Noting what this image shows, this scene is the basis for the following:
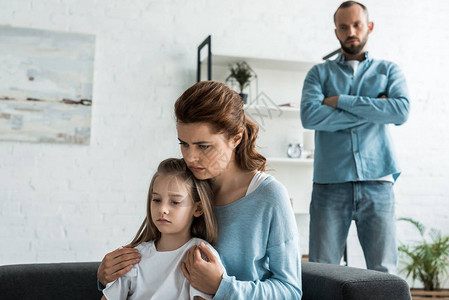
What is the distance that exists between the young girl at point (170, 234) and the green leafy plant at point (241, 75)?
7.03 feet

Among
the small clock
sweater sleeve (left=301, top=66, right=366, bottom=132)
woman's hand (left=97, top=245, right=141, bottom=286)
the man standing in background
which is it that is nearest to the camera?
woman's hand (left=97, top=245, right=141, bottom=286)

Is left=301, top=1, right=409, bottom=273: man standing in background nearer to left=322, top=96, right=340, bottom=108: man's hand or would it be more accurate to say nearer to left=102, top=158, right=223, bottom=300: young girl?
left=322, top=96, right=340, bottom=108: man's hand

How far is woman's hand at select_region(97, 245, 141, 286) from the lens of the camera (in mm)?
1343

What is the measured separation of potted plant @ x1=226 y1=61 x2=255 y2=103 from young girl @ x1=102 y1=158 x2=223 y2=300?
6.85ft

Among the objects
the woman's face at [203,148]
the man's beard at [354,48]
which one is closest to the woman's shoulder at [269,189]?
the woman's face at [203,148]

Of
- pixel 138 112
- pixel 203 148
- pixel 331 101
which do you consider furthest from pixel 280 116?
pixel 203 148

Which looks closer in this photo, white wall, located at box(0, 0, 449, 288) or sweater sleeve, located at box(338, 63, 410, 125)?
sweater sleeve, located at box(338, 63, 410, 125)

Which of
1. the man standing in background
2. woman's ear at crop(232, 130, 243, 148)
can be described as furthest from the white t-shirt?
the man standing in background

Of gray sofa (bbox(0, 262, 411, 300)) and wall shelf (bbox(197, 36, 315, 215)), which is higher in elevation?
wall shelf (bbox(197, 36, 315, 215))

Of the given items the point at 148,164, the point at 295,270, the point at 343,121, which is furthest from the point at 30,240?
the point at 295,270

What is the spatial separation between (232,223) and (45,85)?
8.16 feet

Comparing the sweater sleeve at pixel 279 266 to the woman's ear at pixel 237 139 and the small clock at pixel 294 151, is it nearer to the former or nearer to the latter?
the woman's ear at pixel 237 139

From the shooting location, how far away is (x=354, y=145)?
2387 mm

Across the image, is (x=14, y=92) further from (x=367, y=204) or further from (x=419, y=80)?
(x=419, y=80)
